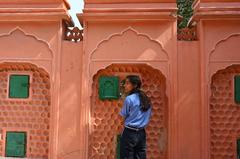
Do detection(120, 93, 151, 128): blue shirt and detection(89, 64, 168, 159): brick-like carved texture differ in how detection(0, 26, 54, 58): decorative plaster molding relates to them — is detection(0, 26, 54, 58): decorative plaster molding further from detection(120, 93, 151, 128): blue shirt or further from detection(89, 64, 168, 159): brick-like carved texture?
detection(120, 93, 151, 128): blue shirt

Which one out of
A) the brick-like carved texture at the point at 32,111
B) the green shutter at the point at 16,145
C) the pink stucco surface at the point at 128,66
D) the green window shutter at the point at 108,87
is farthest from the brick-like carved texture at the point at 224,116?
the green shutter at the point at 16,145

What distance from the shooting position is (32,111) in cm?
563

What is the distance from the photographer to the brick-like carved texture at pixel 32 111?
5.57 meters

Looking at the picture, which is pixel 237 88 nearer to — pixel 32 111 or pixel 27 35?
pixel 32 111

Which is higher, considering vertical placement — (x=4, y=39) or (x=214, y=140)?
(x=4, y=39)

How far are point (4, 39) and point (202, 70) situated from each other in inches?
129

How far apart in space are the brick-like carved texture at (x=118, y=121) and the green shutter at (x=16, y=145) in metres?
1.11

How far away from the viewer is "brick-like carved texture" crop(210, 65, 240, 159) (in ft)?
17.3

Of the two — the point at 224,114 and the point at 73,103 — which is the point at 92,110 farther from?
the point at 224,114

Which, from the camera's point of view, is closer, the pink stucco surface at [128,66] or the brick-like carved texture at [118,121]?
the pink stucco surface at [128,66]

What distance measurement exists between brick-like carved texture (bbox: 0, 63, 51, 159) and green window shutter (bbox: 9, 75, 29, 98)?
0.24ft

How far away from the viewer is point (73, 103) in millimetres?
5453

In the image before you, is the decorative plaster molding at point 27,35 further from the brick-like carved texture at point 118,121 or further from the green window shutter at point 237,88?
the green window shutter at point 237,88

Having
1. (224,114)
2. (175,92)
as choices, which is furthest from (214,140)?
(175,92)
